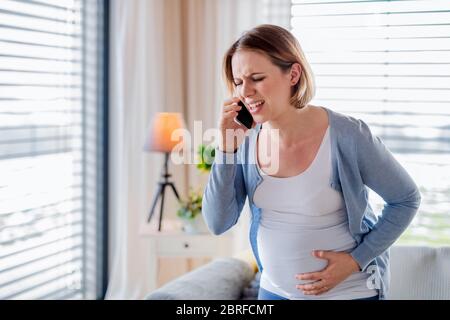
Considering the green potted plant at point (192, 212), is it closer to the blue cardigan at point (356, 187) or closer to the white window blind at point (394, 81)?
the white window blind at point (394, 81)

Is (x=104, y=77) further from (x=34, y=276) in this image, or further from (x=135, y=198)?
(x=34, y=276)

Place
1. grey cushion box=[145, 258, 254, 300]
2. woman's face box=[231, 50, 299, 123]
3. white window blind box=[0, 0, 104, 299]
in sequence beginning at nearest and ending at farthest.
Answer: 1. woman's face box=[231, 50, 299, 123]
2. grey cushion box=[145, 258, 254, 300]
3. white window blind box=[0, 0, 104, 299]

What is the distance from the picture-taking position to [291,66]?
94 centimetres

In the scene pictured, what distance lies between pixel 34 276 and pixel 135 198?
0.56 m

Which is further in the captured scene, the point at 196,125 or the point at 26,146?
the point at 196,125

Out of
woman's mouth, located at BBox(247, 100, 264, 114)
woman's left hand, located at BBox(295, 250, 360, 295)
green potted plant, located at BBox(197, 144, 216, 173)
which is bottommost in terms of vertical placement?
woman's left hand, located at BBox(295, 250, 360, 295)

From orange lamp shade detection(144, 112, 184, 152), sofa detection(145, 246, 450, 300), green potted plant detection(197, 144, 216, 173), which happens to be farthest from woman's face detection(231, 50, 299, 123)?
orange lamp shade detection(144, 112, 184, 152)

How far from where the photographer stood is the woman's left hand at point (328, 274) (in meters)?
0.99

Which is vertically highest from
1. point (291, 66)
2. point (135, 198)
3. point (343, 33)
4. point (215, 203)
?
point (343, 33)

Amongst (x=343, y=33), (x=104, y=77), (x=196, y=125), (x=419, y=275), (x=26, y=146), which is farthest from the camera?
(x=196, y=125)

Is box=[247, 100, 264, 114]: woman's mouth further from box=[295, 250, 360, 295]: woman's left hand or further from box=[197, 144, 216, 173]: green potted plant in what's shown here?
box=[197, 144, 216, 173]: green potted plant

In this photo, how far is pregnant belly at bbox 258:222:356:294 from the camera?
99cm

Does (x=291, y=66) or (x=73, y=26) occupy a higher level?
(x=73, y=26)
